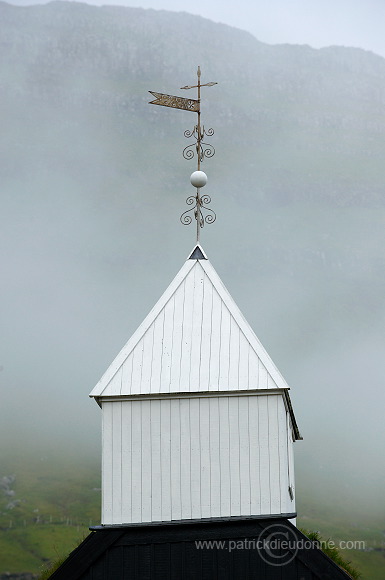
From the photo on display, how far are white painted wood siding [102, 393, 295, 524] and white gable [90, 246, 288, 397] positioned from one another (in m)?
0.29

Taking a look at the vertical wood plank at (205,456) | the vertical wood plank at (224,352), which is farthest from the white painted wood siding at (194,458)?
the vertical wood plank at (224,352)

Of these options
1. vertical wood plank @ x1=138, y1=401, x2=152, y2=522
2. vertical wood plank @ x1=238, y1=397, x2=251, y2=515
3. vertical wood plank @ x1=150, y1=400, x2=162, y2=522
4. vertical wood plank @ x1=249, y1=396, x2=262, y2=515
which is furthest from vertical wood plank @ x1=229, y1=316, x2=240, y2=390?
vertical wood plank @ x1=138, y1=401, x2=152, y2=522

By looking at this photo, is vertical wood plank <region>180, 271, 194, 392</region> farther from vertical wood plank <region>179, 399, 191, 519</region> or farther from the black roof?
the black roof

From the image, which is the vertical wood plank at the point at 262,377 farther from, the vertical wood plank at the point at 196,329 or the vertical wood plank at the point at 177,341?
the vertical wood plank at the point at 177,341

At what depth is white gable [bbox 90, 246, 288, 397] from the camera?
16.1m

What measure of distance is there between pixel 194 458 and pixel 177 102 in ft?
24.8

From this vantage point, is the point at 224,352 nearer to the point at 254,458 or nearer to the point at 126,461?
the point at 254,458

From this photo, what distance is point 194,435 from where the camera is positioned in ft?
52.1

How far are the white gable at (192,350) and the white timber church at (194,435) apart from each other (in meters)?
0.02

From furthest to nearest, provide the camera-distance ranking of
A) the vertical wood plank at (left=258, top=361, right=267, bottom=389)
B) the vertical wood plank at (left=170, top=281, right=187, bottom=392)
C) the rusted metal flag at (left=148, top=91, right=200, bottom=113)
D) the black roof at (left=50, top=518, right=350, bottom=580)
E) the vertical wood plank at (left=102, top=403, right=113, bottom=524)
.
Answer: the rusted metal flag at (left=148, top=91, right=200, bottom=113)
the vertical wood plank at (left=170, top=281, right=187, bottom=392)
the vertical wood plank at (left=258, top=361, right=267, bottom=389)
the vertical wood plank at (left=102, top=403, right=113, bottom=524)
the black roof at (left=50, top=518, right=350, bottom=580)

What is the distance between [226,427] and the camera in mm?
15938

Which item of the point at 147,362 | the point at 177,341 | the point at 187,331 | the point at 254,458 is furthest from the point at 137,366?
the point at 254,458

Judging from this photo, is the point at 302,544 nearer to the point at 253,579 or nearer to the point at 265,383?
the point at 253,579

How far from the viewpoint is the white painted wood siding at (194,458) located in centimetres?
1562
